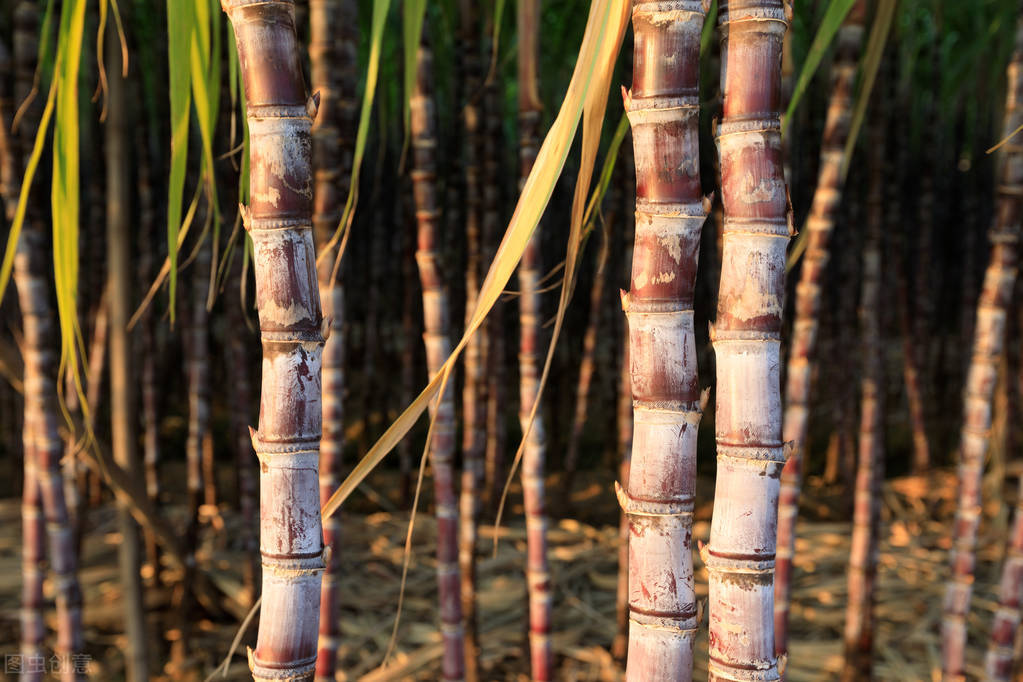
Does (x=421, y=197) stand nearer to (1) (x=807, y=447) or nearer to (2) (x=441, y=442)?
(2) (x=441, y=442)

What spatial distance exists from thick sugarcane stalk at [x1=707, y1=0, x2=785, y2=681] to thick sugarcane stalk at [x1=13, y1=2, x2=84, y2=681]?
0.95 meters

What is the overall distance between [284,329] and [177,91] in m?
0.22

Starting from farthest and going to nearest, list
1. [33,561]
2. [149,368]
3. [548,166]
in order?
[149,368]
[33,561]
[548,166]

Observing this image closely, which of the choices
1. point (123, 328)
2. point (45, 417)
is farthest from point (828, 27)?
point (45, 417)

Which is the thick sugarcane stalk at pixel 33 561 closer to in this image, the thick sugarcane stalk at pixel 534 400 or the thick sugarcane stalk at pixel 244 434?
the thick sugarcane stalk at pixel 244 434

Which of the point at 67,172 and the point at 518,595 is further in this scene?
the point at 518,595

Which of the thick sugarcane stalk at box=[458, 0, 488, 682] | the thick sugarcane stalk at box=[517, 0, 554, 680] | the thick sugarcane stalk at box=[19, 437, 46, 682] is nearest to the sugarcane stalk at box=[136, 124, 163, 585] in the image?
the thick sugarcane stalk at box=[19, 437, 46, 682]

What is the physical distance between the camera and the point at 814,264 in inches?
44.6

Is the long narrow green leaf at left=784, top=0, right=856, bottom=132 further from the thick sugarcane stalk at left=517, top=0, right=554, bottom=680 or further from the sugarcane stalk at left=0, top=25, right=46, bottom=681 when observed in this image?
the sugarcane stalk at left=0, top=25, right=46, bottom=681

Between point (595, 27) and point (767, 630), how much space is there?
0.41 meters

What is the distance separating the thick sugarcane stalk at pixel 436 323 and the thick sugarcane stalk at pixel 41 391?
0.53 meters

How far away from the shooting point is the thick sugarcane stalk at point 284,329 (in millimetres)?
522

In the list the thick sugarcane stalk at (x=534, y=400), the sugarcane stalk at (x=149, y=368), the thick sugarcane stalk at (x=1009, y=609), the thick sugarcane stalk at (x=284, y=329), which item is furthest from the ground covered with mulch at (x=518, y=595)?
the thick sugarcane stalk at (x=284, y=329)

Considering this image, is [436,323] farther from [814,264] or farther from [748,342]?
[748,342]
